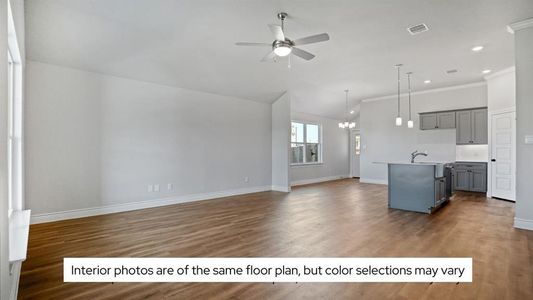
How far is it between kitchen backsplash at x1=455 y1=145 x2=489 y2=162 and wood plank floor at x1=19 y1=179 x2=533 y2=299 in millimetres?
2033

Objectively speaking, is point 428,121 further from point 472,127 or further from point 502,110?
point 502,110

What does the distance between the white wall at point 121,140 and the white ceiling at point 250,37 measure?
353mm

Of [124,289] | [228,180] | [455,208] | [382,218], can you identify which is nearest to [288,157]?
[228,180]

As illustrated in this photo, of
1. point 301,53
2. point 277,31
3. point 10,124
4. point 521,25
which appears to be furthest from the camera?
point 521,25

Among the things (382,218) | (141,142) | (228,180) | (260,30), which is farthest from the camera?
(228,180)

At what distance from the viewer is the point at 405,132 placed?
8.41m

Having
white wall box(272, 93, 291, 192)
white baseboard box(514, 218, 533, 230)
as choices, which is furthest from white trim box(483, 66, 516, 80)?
white wall box(272, 93, 291, 192)

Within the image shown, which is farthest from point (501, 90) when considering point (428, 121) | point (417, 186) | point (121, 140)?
point (121, 140)

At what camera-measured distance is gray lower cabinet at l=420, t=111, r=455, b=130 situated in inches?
296

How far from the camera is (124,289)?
223 cm

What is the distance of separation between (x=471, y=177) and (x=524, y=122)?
389cm

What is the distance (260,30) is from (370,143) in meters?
6.68

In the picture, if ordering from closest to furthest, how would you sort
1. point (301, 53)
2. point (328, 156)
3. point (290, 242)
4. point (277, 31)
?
point (277, 31) < point (290, 242) < point (301, 53) < point (328, 156)

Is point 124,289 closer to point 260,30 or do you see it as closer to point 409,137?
point 260,30
